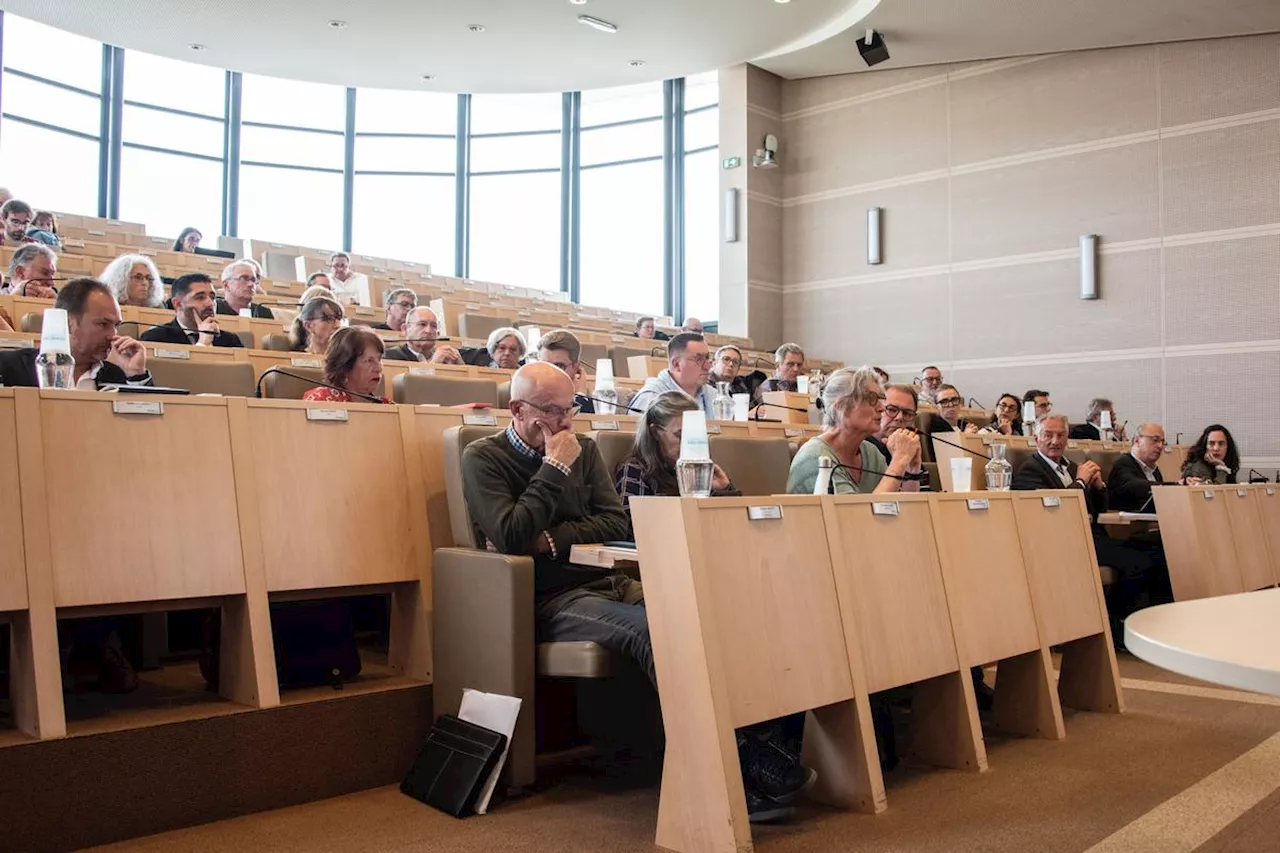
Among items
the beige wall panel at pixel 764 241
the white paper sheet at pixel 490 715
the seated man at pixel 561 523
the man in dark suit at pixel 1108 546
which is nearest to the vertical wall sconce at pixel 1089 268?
the beige wall panel at pixel 764 241

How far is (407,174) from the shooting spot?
11.0 m

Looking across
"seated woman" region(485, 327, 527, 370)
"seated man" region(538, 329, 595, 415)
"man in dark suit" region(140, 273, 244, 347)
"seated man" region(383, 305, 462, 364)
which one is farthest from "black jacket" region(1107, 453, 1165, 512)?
"man in dark suit" region(140, 273, 244, 347)

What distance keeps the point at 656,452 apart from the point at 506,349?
2.00m

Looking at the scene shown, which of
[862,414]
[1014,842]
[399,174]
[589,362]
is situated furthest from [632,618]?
[399,174]

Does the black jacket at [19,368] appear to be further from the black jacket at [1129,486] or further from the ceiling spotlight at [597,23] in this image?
the ceiling spotlight at [597,23]

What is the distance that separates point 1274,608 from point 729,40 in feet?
28.1

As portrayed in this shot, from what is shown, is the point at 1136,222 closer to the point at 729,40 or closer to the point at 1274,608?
the point at 729,40

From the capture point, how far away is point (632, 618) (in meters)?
2.12

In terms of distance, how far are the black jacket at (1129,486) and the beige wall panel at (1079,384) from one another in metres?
3.23

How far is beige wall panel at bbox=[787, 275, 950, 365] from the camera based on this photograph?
351 inches

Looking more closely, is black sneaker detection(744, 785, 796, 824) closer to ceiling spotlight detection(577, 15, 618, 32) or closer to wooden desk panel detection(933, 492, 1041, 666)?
wooden desk panel detection(933, 492, 1041, 666)

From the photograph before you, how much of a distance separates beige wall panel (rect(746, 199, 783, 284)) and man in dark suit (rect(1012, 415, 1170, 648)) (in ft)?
18.2

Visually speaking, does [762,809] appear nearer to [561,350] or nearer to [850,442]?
[850,442]

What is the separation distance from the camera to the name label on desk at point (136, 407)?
205 cm
